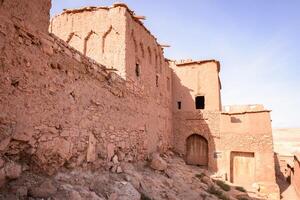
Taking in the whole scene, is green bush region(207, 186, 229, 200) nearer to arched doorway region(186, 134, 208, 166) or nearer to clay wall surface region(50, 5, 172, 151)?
clay wall surface region(50, 5, 172, 151)

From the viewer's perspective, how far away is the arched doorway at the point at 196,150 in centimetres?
1595

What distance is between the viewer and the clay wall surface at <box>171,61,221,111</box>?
1631 centimetres

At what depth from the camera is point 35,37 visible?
4828mm

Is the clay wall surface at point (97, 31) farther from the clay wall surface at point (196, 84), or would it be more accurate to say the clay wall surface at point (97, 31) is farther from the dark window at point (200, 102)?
the dark window at point (200, 102)

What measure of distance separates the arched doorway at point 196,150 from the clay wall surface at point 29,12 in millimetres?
12934

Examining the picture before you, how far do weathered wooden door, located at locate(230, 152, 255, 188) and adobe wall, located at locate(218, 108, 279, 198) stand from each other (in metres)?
0.31

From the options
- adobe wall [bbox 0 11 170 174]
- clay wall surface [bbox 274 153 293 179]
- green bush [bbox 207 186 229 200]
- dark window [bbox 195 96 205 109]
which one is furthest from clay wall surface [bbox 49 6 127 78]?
clay wall surface [bbox 274 153 293 179]

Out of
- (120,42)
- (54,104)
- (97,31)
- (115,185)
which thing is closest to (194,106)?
(120,42)

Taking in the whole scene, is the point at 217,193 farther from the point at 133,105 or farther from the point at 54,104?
the point at 54,104

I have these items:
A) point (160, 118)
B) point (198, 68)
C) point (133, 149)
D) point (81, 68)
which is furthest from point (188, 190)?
point (198, 68)

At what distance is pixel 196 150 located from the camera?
16.1 meters

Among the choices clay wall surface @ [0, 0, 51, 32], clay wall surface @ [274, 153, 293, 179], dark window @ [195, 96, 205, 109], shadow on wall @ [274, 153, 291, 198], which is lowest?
shadow on wall @ [274, 153, 291, 198]

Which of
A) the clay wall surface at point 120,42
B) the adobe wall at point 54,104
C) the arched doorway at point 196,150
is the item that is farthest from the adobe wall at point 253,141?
the adobe wall at point 54,104

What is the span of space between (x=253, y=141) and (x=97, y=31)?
10833 mm
